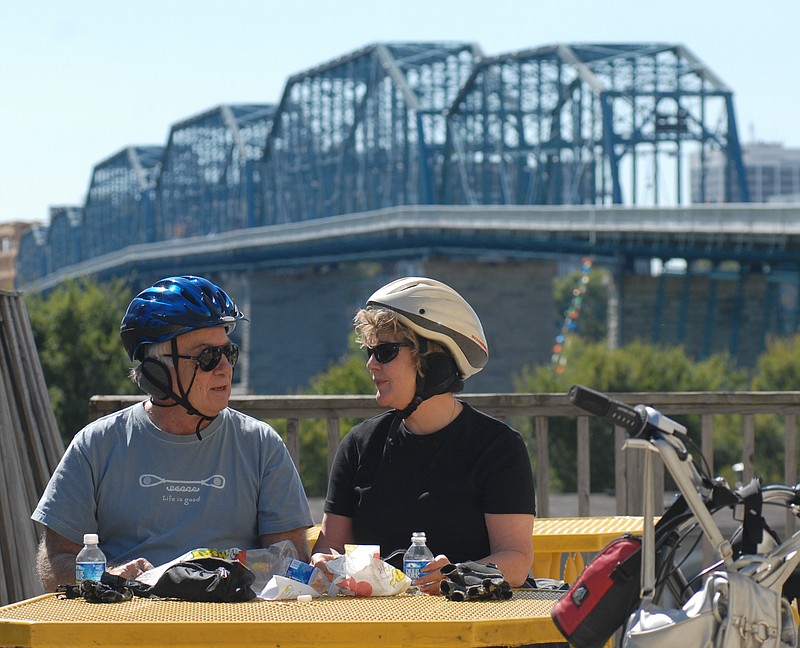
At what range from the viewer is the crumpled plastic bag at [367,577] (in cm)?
349

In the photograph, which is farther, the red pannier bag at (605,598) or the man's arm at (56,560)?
the man's arm at (56,560)

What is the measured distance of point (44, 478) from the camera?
5320 mm

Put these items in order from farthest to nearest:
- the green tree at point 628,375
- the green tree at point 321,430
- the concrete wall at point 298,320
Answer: the concrete wall at point 298,320
the green tree at point 321,430
the green tree at point 628,375

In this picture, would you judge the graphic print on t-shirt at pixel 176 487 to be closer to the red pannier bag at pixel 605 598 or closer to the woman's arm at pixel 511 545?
the woman's arm at pixel 511 545

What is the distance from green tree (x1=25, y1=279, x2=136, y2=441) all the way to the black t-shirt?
4029cm

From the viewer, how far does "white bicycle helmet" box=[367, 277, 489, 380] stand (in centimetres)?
397

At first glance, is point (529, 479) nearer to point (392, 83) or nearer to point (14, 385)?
point (14, 385)

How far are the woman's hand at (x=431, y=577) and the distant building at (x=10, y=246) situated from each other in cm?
17726

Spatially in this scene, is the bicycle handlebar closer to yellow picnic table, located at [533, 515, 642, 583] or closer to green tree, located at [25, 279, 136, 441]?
yellow picnic table, located at [533, 515, 642, 583]

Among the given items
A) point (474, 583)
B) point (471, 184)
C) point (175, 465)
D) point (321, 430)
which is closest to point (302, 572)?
point (474, 583)

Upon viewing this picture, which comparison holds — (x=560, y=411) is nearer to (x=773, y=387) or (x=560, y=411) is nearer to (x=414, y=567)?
(x=414, y=567)

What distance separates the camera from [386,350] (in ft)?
13.3

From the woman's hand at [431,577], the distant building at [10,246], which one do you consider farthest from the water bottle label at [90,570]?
the distant building at [10,246]

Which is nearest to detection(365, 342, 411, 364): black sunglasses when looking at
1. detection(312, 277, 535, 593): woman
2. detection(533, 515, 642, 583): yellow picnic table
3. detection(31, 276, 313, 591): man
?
detection(312, 277, 535, 593): woman
